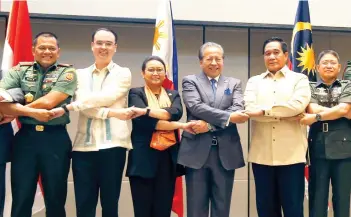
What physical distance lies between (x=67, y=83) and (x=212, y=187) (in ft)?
4.02

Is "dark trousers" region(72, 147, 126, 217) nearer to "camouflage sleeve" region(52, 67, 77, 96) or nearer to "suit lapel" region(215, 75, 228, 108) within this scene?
"camouflage sleeve" region(52, 67, 77, 96)

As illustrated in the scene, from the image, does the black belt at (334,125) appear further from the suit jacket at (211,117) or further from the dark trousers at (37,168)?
the dark trousers at (37,168)

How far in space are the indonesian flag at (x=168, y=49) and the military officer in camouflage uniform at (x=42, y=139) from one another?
1181mm

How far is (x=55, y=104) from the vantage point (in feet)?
8.41

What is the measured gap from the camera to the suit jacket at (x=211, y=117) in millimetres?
2643

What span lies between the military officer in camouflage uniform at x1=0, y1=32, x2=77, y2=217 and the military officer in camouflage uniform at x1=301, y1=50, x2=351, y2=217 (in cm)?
166

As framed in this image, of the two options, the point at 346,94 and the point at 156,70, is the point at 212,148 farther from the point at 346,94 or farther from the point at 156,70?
the point at 346,94

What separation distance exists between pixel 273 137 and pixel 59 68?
1586mm

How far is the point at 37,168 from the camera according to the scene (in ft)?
8.21

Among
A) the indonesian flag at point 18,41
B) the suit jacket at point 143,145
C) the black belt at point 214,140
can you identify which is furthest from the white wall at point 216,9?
the black belt at point 214,140

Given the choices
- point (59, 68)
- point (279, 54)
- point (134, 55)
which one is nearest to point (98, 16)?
point (134, 55)

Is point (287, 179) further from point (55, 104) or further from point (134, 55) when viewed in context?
point (134, 55)

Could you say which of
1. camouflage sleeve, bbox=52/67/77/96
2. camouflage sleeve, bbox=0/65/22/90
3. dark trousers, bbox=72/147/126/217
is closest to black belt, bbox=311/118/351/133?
dark trousers, bbox=72/147/126/217

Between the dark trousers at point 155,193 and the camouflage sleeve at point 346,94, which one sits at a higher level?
the camouflage sleeve at point 346,94
